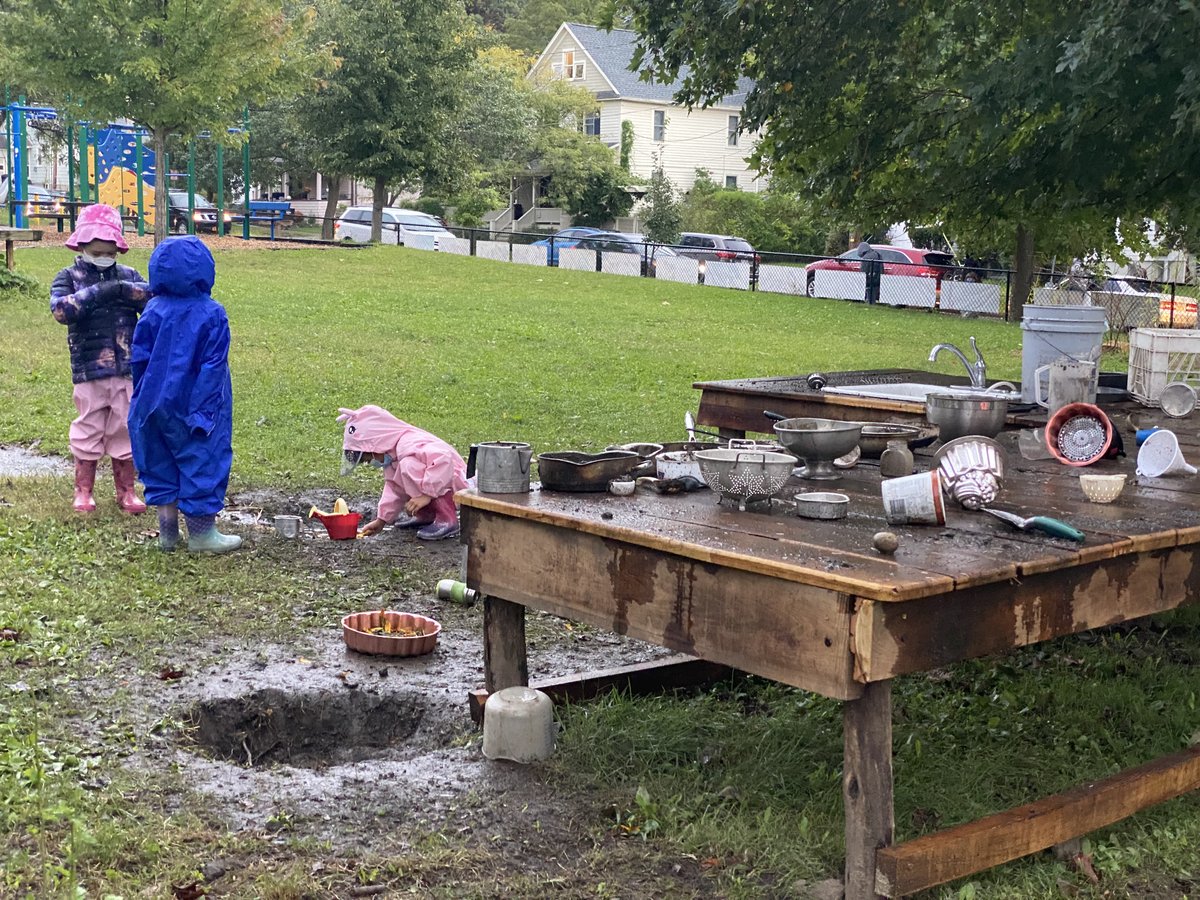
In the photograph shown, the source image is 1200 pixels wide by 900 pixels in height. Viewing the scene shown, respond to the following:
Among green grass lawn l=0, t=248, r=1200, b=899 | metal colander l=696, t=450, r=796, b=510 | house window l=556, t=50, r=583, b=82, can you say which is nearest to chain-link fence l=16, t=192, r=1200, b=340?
green grass lawn l=0, t=248, r=1200, b=899

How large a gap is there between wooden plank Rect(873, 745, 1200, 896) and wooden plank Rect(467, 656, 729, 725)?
126 cm

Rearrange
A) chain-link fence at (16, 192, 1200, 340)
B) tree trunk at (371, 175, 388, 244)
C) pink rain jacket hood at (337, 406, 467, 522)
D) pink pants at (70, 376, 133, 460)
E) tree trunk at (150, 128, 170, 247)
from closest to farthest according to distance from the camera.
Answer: pink rain jacket hood at (337, 406, 467, 522) → pink pants at (70, 376, 133, 460) → chain-link fence at (16, 192, 1200, 340) → tree trunk at (150, 128, 170, 247) → tree trunk at (371, 175, 388, 244)

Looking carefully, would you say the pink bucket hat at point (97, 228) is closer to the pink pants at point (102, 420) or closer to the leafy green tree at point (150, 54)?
the pink pants at point (102, 420)

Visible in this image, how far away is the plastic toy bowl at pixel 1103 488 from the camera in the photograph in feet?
14.2

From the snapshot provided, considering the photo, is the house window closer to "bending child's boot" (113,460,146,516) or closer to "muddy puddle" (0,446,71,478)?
"muddy puddle" (0,446,71,478)

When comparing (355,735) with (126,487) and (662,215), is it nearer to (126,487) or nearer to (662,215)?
(126,487)

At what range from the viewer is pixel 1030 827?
378 cm

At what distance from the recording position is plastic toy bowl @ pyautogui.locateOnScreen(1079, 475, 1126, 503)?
433cm

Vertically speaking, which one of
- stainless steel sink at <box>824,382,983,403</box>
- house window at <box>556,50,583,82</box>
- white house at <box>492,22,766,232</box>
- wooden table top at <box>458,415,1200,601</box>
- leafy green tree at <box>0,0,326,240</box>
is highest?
house window at <box>556,50,583,82</box>

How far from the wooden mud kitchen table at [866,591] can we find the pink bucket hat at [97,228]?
3.95 meters

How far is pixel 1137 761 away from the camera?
481 cm

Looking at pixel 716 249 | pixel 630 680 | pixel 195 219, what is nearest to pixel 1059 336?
pixel 630 680

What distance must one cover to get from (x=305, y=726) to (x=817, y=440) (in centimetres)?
209

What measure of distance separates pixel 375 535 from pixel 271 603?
1.42 m
